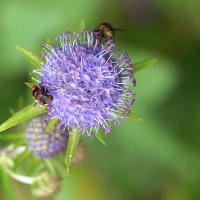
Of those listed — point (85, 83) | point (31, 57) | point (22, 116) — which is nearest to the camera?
point (22, 116)

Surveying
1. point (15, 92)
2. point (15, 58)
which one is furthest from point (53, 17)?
point (15, 92)

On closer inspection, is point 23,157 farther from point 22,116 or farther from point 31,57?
point 31,57

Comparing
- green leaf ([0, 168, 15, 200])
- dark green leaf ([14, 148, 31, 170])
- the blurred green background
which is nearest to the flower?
dark green leaf ([14, 148, 31, 170])

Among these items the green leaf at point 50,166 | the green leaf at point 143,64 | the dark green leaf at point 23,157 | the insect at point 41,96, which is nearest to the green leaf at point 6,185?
the dark green leaf at point 23,157

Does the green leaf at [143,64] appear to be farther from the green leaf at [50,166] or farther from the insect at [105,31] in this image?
the green leaf at [50,166]

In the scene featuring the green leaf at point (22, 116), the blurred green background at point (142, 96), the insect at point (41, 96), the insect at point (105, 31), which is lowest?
the blurred green background at point (142, 96)

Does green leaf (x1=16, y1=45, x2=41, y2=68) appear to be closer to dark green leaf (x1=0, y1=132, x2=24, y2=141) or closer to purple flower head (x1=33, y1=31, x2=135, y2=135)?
purple flower head (x1=33, y1=31, x2=135, y2=135)

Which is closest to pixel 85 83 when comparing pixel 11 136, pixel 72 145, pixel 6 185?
pixel 72 145
